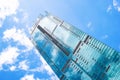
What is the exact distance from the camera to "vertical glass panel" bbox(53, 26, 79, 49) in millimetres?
89294

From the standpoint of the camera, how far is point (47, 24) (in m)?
130

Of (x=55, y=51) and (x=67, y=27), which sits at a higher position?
(x=67, y=27)

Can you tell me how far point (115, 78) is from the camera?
185 feet

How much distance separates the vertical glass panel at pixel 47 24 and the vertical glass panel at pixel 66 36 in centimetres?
658

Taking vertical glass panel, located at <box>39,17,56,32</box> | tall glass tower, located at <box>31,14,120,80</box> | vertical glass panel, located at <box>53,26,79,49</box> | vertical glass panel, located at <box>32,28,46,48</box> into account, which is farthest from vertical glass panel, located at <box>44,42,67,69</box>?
vertical glass panel, located at <box>39,17,56,32</box>

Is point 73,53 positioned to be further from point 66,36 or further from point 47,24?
point 47,24

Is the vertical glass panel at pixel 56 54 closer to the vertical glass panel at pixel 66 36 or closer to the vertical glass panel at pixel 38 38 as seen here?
the vertical glass panel at pixel 66 36

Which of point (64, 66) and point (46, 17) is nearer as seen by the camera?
point (64, 66)

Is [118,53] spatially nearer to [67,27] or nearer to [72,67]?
[72,67]

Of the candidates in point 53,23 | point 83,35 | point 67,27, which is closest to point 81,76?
point 83,35

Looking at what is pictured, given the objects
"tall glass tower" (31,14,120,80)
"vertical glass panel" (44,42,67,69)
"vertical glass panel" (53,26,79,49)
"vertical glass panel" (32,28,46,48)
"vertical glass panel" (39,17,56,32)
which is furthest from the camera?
"vertical glass panel" (32,28,46,48)

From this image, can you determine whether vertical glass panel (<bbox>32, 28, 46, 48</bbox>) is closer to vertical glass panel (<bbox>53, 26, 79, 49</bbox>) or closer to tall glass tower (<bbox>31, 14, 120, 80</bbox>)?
tall glass tower (<bbox>31, 14, 120, 80</bbox>)

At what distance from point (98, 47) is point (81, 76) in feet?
32.3

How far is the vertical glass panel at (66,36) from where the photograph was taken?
293 ft
